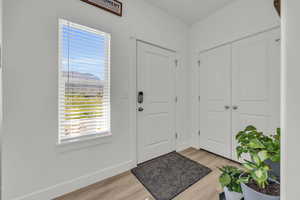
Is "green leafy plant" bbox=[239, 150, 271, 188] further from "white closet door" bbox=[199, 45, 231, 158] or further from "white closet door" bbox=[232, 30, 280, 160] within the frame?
"white closet door" bbox=[199, 45, 231, 158]

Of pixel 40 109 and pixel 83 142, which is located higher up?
pixel 40 109

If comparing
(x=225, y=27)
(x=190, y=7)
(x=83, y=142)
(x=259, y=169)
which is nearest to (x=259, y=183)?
(x=259, y=169)

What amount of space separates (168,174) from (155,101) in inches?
46.3

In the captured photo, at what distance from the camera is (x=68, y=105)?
A: 5.17 ft

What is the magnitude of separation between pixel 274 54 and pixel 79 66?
8.64ft

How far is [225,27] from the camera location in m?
2.38

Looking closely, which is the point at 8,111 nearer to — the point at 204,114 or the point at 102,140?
the point at 102,140

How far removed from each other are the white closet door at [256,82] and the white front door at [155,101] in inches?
43.0

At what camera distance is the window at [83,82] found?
1.55 meters

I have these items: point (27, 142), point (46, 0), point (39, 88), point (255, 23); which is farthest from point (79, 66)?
point (255, 23)

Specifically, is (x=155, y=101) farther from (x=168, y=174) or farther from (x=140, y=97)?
(x=168, y=174)

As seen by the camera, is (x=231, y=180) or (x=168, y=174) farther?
(x=168, y=174)

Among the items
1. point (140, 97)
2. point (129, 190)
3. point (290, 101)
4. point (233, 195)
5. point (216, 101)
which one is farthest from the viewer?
point (216, 101)

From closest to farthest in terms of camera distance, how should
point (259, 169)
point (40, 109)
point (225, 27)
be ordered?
point (259, 169)
point (40, 109)
point (225, 27)
